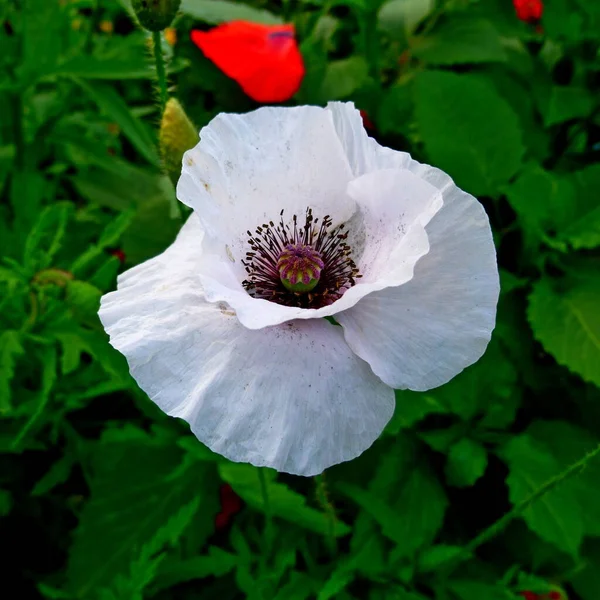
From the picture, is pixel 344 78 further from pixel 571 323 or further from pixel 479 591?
pixel 479 591

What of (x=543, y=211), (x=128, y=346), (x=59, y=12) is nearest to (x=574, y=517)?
(x=543, y=211)

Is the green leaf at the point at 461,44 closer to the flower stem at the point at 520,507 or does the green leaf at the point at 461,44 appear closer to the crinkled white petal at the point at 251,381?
the flower stem at the point at 520,507

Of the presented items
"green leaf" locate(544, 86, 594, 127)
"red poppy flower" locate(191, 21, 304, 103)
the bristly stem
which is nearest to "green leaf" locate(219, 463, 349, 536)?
the bristly stem

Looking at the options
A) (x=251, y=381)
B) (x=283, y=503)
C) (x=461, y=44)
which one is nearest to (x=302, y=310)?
(x=251, y=381)

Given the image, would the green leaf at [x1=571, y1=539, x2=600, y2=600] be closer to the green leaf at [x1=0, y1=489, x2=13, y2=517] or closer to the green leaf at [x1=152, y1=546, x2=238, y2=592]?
the green leaf at [x1=152, y1=546, x2=238, y2=592]

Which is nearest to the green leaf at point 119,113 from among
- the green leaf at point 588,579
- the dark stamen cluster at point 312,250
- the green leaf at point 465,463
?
the dark stamen cluster at point 312,250

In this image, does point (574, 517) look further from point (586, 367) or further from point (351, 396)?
point (351, 396)
